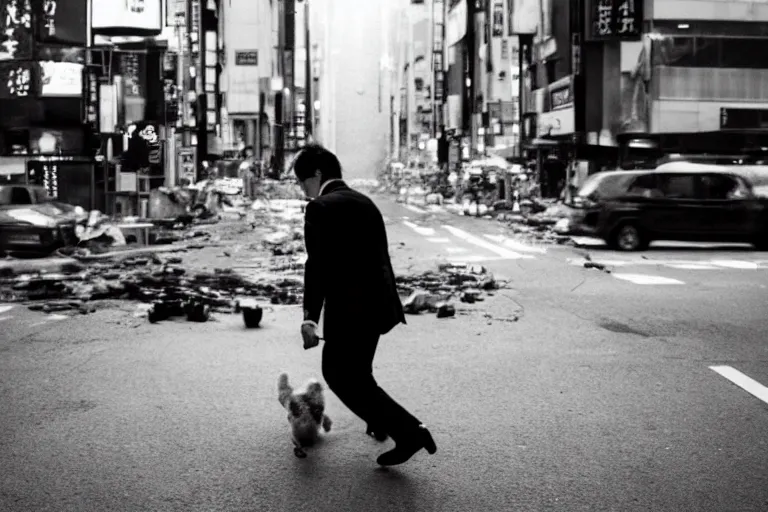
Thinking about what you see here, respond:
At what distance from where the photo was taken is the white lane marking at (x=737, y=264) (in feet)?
60.9

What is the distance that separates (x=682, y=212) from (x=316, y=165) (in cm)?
1883

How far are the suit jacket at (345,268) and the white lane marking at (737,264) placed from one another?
14611mm

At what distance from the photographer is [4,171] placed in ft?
128

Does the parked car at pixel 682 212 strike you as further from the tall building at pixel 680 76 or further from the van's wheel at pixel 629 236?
the tall building at pixel 680 76

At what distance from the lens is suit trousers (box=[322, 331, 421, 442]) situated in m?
5.13

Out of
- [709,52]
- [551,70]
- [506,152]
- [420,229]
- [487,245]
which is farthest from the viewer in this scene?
[506,152]

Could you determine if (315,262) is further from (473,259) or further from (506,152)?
(506,152)

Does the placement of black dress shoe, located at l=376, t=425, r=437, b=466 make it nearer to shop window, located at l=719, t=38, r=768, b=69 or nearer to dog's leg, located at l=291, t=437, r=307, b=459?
dog's leg, located at l=291, t=437, r=307, b=459

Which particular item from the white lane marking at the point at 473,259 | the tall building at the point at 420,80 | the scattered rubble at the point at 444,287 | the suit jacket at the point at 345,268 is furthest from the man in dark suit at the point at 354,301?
the tall building at the point at 420,80

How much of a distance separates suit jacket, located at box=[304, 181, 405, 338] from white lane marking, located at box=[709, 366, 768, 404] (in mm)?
3325

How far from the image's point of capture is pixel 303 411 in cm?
564

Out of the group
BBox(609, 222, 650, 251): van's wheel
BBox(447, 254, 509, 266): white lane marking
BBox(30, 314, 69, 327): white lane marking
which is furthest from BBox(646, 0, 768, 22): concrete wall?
BBox(30, 314, 69, 327): white lane marking

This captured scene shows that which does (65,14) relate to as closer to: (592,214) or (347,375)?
(592,214)

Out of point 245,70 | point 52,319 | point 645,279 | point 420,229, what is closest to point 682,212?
point 645,279
